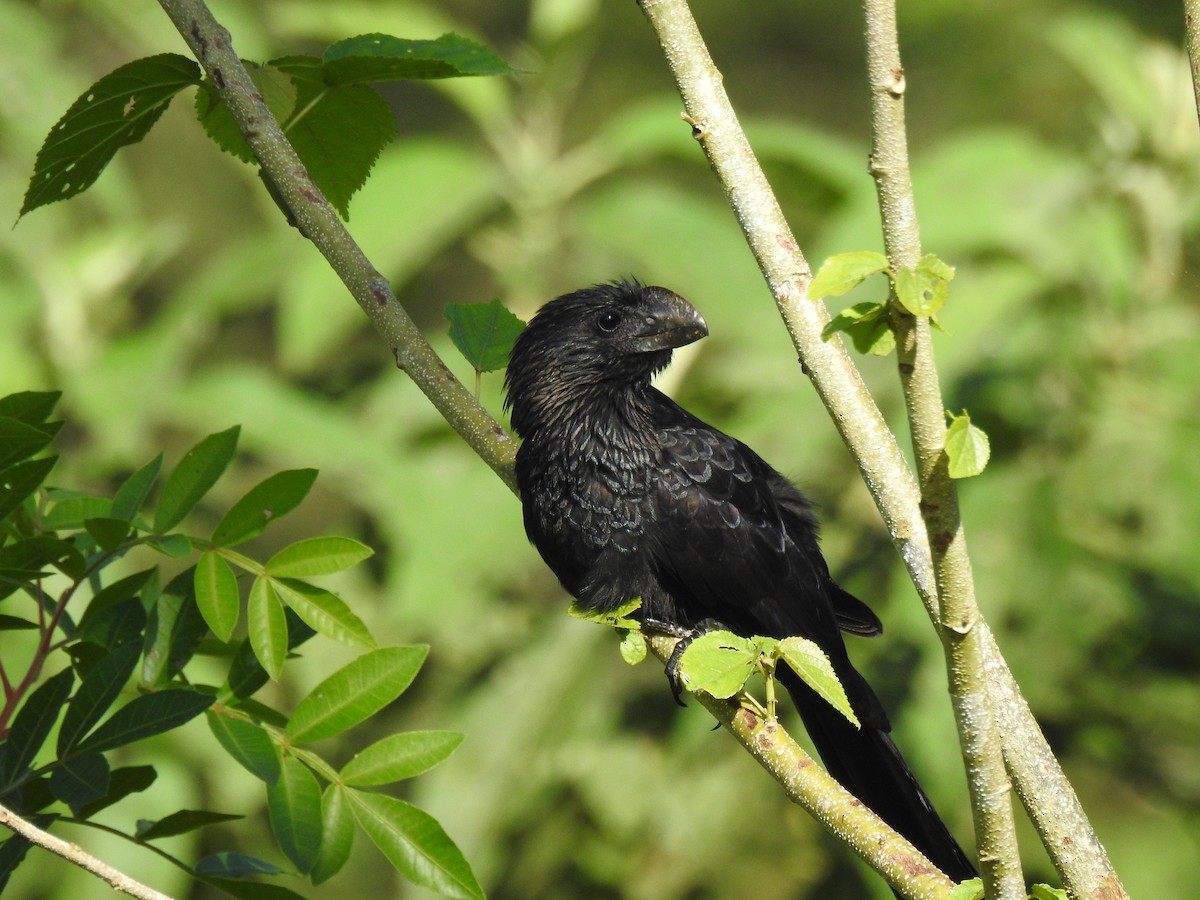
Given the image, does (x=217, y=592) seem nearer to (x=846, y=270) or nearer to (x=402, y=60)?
(x=402, y=60)

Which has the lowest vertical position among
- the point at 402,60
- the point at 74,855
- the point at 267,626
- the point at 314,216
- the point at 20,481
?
the point at 74,855

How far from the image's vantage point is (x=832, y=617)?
316cm

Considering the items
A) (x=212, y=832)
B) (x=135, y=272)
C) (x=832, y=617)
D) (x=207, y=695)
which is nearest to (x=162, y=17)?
→ (x=135, y=272)

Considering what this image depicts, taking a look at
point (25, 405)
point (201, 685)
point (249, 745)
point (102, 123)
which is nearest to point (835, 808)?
point (249, 745)

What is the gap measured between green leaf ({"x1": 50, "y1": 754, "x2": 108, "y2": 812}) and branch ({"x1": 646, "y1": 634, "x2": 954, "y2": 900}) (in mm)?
961

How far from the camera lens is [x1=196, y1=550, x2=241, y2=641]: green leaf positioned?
187 centimetres

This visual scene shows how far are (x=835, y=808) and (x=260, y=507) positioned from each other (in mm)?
1001


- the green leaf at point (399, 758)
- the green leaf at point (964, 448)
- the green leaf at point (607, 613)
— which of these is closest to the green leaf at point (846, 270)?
the green leaf at point (964, 448)

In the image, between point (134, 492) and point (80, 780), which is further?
point (134, 492)

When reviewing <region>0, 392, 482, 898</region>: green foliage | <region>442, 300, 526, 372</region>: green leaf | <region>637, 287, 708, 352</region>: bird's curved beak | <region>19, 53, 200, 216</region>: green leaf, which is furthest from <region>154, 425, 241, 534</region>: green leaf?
<region>637, 287, 708, 352</region>: bird's curved beak

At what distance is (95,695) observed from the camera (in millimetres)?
1814

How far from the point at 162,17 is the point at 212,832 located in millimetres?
3292

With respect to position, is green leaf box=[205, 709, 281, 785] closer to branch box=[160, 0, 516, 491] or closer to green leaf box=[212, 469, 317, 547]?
green leaf box=[212, 469, 317, 547]

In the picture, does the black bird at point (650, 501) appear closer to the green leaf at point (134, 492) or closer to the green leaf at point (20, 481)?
the green leaf at point (134, 492)
